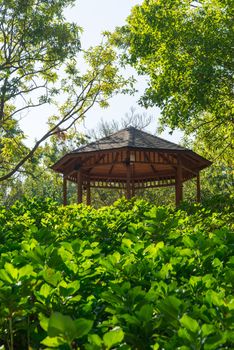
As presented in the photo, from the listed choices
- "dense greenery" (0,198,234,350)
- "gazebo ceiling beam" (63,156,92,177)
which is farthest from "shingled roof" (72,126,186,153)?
"dense greenery" (0,198,234,350)

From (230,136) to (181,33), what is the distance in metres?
8.40

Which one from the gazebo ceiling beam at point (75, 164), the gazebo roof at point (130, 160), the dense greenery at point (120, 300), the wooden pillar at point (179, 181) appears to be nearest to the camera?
the dense greenery at point (120, 300)

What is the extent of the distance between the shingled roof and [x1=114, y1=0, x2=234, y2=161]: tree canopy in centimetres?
180

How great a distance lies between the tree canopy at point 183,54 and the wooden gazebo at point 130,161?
2.20m

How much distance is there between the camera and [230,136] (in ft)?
70.8

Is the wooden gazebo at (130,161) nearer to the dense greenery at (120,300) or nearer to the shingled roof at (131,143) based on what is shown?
the shingled roof at (131,143)

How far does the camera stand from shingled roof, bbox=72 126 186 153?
57.8ft

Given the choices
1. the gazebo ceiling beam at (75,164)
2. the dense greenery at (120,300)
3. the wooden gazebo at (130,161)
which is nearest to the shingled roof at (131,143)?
the wooden gazebo at (130,161)

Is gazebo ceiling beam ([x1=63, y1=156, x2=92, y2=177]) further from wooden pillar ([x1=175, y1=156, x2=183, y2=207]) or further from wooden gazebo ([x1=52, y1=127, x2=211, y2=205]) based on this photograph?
wooden pillar ([x1=175, y1=156, x2=183, y2=207])

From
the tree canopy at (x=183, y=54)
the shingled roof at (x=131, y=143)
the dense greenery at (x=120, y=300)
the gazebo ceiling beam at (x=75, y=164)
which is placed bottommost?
the dense greenery at (x=120, y=300)

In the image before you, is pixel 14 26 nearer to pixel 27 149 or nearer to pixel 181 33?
pixel 27 149

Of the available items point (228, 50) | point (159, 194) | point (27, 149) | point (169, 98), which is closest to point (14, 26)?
point (27, 149)

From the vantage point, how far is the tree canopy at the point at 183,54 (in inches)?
547

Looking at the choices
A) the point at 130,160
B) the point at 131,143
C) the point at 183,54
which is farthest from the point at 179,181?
the point at 183,54
